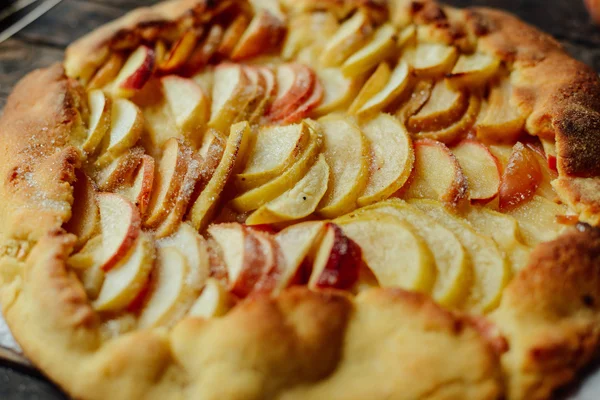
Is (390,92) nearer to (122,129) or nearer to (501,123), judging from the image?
(501,123)

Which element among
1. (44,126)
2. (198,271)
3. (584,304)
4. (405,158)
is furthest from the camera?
(44,126)

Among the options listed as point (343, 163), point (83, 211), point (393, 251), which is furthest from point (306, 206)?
point (83, 211)

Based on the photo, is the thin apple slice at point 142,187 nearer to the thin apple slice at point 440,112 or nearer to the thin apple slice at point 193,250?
the thin apple slice at point 193,250

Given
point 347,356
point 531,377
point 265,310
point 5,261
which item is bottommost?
point 531,377

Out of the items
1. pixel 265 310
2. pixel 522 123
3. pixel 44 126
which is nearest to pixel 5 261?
pixel 44 126

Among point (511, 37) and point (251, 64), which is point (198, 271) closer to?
point (251, 64)

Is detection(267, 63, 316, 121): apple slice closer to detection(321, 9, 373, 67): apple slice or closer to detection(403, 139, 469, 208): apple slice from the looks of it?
detection(321, 9, 373, 67): apple slice

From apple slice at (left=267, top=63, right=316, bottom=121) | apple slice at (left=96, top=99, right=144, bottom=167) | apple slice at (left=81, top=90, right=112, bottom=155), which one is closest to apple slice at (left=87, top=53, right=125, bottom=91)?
apple slice at (left=81, top=90, right=112, bottom=155)

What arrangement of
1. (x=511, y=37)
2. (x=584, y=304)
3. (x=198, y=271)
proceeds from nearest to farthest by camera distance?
(x=584, y=304)
(x=198, y=271)
(x=511, y=37)
